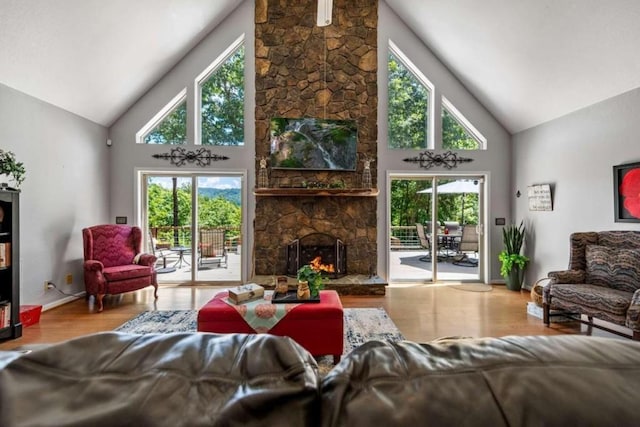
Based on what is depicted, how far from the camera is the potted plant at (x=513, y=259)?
5.01 metres

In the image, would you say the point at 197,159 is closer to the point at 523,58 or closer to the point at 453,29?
the point at 453,29

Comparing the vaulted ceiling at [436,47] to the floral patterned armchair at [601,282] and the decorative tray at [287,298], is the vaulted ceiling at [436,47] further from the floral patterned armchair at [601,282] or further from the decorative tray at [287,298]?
the decorative tray at [287,298]

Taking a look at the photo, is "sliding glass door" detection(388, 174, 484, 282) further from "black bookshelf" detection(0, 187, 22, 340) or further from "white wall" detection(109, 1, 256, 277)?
"black bookshelf" detection(0, 187, 22, 340)

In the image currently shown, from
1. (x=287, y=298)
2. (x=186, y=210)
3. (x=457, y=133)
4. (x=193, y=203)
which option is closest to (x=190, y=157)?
(x=193, y=203)

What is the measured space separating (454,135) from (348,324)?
13.5 ft

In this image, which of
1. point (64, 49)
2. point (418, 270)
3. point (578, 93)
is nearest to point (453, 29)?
point (578, 93)

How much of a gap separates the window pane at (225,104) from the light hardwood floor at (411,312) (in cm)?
273

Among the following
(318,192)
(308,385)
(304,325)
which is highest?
(318,192)

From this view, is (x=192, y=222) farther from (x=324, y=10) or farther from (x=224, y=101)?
(x=324, y=10)

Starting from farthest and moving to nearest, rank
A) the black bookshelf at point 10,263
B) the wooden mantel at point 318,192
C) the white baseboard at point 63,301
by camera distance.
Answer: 1. the wooden mantel at point 318,192
2. the white baseboard at point 63,301
3. the black bookshelf at point 10,263

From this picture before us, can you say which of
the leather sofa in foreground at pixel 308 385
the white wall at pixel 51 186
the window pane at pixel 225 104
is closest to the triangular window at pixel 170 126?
the window pane at pixel 225 104

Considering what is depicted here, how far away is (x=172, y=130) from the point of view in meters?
5.38

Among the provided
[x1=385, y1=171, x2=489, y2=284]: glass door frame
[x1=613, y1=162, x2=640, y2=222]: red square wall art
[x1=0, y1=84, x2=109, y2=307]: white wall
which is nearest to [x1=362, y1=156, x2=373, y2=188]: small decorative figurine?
[x1=385, y1=171, x2=489, y2=284]: glass door frame

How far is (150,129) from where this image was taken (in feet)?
17.7
